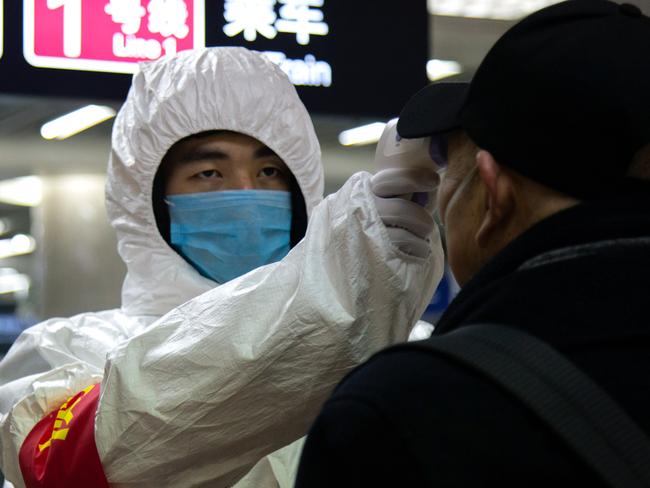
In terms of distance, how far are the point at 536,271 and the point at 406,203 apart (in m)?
0.45

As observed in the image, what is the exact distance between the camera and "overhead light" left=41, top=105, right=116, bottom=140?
6711mm

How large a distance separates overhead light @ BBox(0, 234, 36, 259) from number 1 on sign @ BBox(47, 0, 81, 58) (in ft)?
34.0

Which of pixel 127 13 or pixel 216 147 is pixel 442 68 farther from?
pixel 216 147

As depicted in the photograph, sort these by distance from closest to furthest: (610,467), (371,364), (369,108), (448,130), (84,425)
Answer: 1. (610,467)
2. (371,364)
3. (448,130)
4. (84,425)
5. (369,108)

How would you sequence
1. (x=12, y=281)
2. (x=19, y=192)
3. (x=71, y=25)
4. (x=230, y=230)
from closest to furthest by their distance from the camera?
(x=230, y=230) → (x=71, y=25) → (x=19, y=192) → (x=12, y=281)

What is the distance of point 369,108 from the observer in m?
2.83

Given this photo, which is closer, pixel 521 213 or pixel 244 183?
pixel 521 213

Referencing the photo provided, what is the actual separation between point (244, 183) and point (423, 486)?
1354mm

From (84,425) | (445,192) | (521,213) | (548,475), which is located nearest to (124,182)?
(84,425)

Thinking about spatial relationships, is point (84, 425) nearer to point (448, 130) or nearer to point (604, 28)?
point (448, 130)

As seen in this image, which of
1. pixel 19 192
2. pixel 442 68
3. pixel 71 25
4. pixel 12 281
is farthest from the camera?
pixel 12 281

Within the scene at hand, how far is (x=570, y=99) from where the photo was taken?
3.00ft

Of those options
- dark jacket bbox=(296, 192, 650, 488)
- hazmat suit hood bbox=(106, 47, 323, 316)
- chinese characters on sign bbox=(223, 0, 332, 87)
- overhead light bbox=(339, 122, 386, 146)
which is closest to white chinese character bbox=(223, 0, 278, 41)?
chinese characters on sign bbox=(223, 0, 332, 87)

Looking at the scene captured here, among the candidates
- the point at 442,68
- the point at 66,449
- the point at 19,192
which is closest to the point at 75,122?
the point at 442,68
